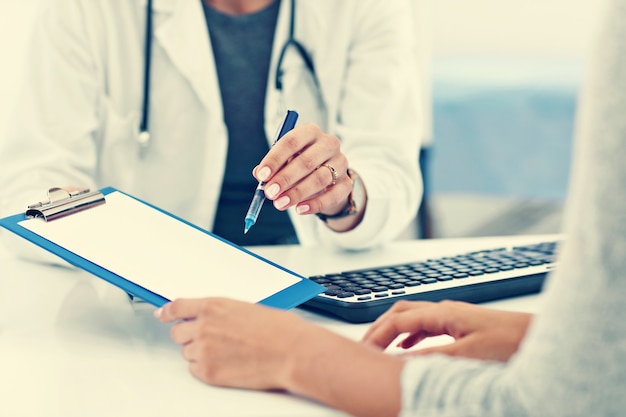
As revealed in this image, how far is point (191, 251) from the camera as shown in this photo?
2.78 feet

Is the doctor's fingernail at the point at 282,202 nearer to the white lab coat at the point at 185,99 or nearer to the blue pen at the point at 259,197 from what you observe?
the blue pen at the point at 259,197

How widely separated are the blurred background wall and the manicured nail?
1542 mm

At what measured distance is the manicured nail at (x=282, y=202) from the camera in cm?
95

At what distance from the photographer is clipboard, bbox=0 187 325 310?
29.9 inches

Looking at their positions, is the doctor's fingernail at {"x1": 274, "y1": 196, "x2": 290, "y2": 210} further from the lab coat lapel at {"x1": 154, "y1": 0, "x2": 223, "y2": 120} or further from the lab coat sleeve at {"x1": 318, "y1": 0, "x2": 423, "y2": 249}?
the lab coat lapel at {"x1": 154, "y1": 0, "x2": 223, "y2": 120}

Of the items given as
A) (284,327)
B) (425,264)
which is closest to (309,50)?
(425,264)

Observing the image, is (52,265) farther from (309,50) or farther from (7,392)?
(309,50)

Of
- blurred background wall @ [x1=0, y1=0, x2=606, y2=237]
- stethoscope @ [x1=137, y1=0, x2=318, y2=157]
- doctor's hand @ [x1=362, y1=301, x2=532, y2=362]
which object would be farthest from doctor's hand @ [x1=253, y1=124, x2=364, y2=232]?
blurred background wall @ [x1=0, y1=0, x2=606, y2=237]

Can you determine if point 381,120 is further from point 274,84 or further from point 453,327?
point 453,327

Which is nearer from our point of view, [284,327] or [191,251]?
[284,327]

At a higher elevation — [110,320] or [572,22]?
[572,22]

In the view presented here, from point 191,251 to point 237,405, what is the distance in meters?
0.27

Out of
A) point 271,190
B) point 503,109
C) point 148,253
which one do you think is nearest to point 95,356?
point 148,253

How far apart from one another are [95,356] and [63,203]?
Answer: 0.69 feet
